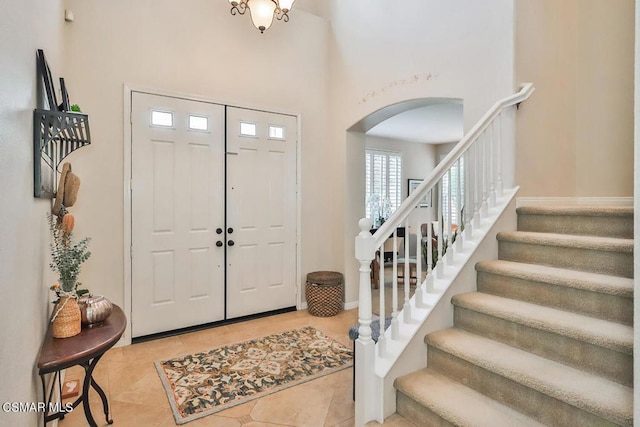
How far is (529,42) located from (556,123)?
2.42 feet

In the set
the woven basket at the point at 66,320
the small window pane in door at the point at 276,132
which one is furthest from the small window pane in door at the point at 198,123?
the woven basket at the point at 66,320

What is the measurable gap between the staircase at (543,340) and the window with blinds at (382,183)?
5257mm

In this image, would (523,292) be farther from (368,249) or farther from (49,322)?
(49,322)

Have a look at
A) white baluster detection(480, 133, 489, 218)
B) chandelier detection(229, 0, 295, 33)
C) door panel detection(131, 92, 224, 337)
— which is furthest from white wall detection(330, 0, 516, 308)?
door panel detection(131, 92, 224, 337)

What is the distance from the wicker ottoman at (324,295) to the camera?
4098 millimetres

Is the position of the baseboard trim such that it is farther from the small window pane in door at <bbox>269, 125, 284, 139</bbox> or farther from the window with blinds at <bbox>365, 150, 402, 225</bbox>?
the window with blinds at <bbox>365, 150, 402, 225</bbox>

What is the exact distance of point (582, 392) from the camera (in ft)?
4.87

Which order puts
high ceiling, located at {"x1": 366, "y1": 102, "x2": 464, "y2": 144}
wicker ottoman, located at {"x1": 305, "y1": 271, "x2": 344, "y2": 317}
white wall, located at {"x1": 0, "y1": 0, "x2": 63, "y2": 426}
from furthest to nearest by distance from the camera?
high ceiling, located at {"x1": 366, "y1": 102, "x2": 464, "y2": 144} → wicker ottoman, located at {"x1": 305, "y1": 271, "x2": 344, "y2": 317} → white wall, located at {"x1": 0, "y1": 0, "x2": 63, "y2": 426}

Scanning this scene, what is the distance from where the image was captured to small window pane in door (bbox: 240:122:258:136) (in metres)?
3.95

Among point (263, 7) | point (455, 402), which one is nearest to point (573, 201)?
point (455, 402)

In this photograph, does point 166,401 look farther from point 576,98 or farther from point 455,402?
point 576,98

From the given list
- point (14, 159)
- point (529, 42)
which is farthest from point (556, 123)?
point (14, 159)

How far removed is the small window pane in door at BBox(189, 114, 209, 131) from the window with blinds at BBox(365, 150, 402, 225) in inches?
178

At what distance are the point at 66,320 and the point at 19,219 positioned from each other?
0.76 meters
